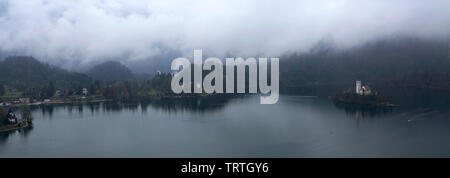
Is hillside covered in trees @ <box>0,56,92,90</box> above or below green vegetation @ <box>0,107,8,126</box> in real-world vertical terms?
above

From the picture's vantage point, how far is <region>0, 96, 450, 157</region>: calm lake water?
10148 millimetres

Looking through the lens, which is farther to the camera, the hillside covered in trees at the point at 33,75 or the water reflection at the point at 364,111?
the hillside covered in trees at the point at 33,75

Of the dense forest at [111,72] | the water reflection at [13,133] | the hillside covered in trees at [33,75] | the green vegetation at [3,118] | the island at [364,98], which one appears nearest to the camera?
the water reflection at [13,133]

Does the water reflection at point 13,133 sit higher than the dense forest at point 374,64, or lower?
lower

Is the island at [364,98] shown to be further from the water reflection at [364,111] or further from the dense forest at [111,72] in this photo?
the dense forest at [111,72]

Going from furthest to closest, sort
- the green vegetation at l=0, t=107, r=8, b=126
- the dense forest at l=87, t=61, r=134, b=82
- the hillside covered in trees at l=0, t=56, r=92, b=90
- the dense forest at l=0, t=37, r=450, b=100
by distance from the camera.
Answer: the dense forest at l=87, t=61, r=134, b=82 < the hillside covered in trees at l=0, t=56, r=92, b=90 < the dense forest at l=0, t=37, r=450, b=100 < the green vegetation at l=0, t=107, r=8, b=126

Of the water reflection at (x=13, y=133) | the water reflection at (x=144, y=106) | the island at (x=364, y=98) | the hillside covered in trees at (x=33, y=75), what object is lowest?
the water reflection at (x=13, y=133)

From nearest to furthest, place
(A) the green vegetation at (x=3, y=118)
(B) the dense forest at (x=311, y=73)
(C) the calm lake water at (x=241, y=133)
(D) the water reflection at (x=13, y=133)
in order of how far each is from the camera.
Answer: (C) the calm lake water at (x=241, y=133), (D) the water reflection at (x=13, y=133), (A) the green vegetation at (x=3, y=118), (B) the dense forest at (x=311, y=73)

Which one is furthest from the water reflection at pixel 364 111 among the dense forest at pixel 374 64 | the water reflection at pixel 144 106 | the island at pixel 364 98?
the dense forest at pixel 374 64

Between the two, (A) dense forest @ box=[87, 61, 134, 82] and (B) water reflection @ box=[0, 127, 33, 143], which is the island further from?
(A) dense forest @ box=[87, 61, 134, 82]

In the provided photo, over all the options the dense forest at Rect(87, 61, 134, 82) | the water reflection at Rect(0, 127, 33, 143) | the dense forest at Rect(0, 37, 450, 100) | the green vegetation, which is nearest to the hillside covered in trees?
the dense forest at Rect(0, 37, 450, 100)

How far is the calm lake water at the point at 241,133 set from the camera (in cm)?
1015

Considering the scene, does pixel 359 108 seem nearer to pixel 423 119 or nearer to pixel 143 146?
pixel 423 119
